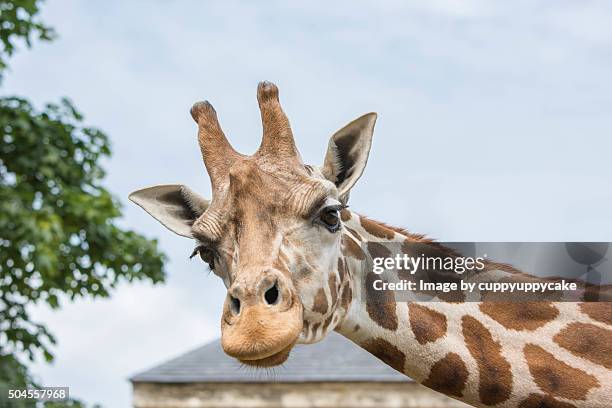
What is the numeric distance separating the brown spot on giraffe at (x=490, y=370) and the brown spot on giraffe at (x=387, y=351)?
1.06 ft

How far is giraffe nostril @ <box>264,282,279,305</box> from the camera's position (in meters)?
4.33

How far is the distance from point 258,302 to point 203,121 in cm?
123

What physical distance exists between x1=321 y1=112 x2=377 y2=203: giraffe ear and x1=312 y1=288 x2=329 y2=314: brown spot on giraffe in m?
0.55

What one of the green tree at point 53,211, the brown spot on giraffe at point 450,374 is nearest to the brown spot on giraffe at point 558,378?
the brown spot on giraffe at point 450,374

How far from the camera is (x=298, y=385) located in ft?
79.7

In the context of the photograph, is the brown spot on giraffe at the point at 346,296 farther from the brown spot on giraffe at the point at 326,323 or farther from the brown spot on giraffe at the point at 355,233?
the brown spot on giraffe at the point at 355,233

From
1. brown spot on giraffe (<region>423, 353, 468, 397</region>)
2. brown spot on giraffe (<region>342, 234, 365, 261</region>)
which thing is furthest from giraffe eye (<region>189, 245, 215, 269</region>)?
brown spot on giraffe (<region>423, 353, 468, 397</region>)

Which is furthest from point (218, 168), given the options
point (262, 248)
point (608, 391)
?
point (608, 391)

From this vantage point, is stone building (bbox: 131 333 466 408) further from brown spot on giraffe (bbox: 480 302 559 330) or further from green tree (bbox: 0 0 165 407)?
brown spot on giraffe (bbox: 480 302 559 330)

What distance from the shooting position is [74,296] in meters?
14.7

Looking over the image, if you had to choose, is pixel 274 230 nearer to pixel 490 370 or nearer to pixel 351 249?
pixel 351 249

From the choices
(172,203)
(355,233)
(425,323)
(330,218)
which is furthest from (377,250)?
(172,203)

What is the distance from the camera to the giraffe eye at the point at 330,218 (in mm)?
4742

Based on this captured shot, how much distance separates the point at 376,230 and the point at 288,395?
19.5 m
